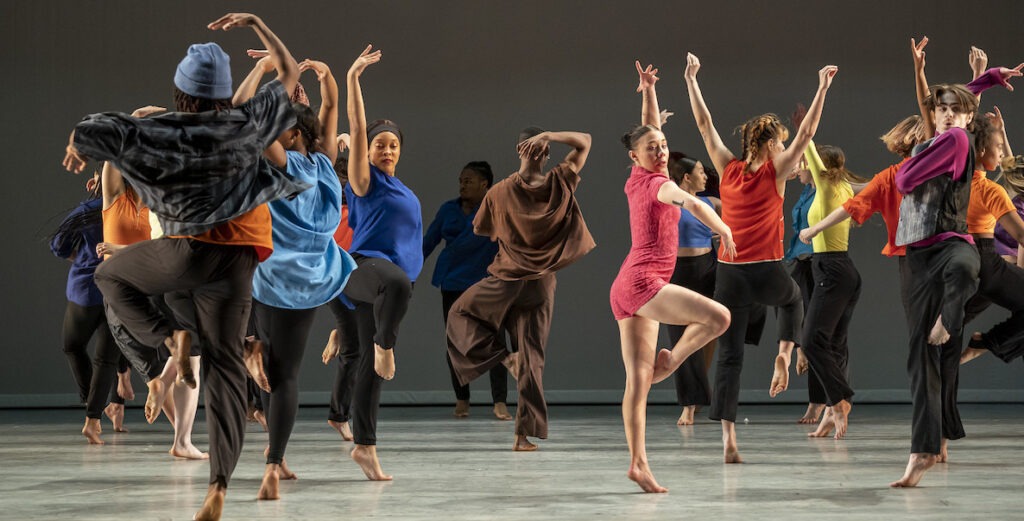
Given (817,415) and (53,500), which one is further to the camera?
(817,415)

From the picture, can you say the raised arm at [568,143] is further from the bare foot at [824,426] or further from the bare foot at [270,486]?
the bare foot at [270,486]

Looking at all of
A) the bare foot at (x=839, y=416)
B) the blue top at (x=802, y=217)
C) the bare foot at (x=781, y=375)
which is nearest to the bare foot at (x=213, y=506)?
Result: the bare foot at (x=781, y=375)

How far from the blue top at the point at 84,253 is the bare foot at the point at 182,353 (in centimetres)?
332

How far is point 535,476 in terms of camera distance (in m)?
4.79

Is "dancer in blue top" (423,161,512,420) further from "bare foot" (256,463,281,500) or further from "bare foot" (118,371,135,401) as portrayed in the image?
"bare foot" (256,463,281,500)

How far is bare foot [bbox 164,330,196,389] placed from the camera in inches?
138

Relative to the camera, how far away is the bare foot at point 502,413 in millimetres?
7676

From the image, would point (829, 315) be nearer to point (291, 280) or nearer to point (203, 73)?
point (291, 280)

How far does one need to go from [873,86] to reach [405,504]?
6.48 meters

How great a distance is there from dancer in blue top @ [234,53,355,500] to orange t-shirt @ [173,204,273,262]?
40 centimetres

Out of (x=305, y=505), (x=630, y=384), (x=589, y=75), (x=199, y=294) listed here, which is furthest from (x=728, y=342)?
(x=589, y=75)

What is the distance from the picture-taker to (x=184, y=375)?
3.52 metres

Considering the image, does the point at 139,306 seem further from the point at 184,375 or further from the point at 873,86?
the point at 873,86

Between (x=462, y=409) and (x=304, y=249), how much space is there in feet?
13.0
